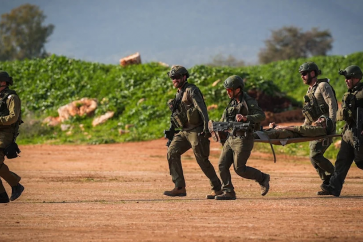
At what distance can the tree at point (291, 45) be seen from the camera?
270 feet

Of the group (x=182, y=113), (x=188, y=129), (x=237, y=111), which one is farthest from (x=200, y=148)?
(x=237, y=111)

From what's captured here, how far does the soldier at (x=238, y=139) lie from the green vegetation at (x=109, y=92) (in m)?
12.4

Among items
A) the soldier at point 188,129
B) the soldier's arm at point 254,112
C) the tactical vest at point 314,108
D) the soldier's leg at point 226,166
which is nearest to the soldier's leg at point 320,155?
the tactical vest at point 314,108

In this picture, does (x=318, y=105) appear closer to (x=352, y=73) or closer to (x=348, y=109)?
(x=348, y=109)

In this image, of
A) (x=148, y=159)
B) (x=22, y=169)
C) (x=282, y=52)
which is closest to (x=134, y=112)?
(x=148, y=159)

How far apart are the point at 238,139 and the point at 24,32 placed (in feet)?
278

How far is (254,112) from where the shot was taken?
1186cm

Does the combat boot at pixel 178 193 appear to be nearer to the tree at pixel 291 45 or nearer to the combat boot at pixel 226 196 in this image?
the combat boot at pixel 226 196

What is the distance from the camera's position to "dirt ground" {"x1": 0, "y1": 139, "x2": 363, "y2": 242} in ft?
29.9

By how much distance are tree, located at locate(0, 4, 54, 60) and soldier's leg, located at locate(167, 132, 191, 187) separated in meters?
80.0

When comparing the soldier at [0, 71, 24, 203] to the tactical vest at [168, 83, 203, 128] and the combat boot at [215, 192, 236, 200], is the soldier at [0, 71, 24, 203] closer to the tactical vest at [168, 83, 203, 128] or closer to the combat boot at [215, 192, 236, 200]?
the tactical vest at [168, 83, 203, 128]

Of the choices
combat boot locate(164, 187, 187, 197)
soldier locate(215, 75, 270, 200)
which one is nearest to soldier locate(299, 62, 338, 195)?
soldier locate(215, 75, 270, 200)

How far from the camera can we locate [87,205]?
11656mm

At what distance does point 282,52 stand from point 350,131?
7130 centimetres
